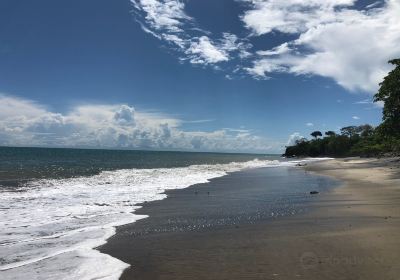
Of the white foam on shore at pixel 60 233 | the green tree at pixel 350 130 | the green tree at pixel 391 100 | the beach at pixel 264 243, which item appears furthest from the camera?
the green tree at pixel 350 130

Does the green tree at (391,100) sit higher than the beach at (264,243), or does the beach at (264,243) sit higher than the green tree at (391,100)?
the green tree at (391,100)

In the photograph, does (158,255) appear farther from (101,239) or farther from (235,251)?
(101,239)

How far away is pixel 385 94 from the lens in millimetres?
38156

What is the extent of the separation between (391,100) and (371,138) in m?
65.3

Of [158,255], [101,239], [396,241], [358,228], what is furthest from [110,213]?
[396,241]

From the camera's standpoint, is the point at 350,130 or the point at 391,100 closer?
the point at 391,100

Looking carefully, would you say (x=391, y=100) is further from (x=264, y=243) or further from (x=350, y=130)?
(x=350, y=130)

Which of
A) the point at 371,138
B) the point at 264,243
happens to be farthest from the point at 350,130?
the point at 264,243

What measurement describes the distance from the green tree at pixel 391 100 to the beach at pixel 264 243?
24.8 meters

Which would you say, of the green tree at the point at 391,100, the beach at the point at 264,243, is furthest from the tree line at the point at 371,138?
the beach at the point at 264,243

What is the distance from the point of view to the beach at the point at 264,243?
7.15 meters

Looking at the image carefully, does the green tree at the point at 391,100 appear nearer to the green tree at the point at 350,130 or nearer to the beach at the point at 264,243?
the beach at the point at 264,243

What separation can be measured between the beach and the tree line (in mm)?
25019

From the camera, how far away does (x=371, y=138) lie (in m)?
97.6
